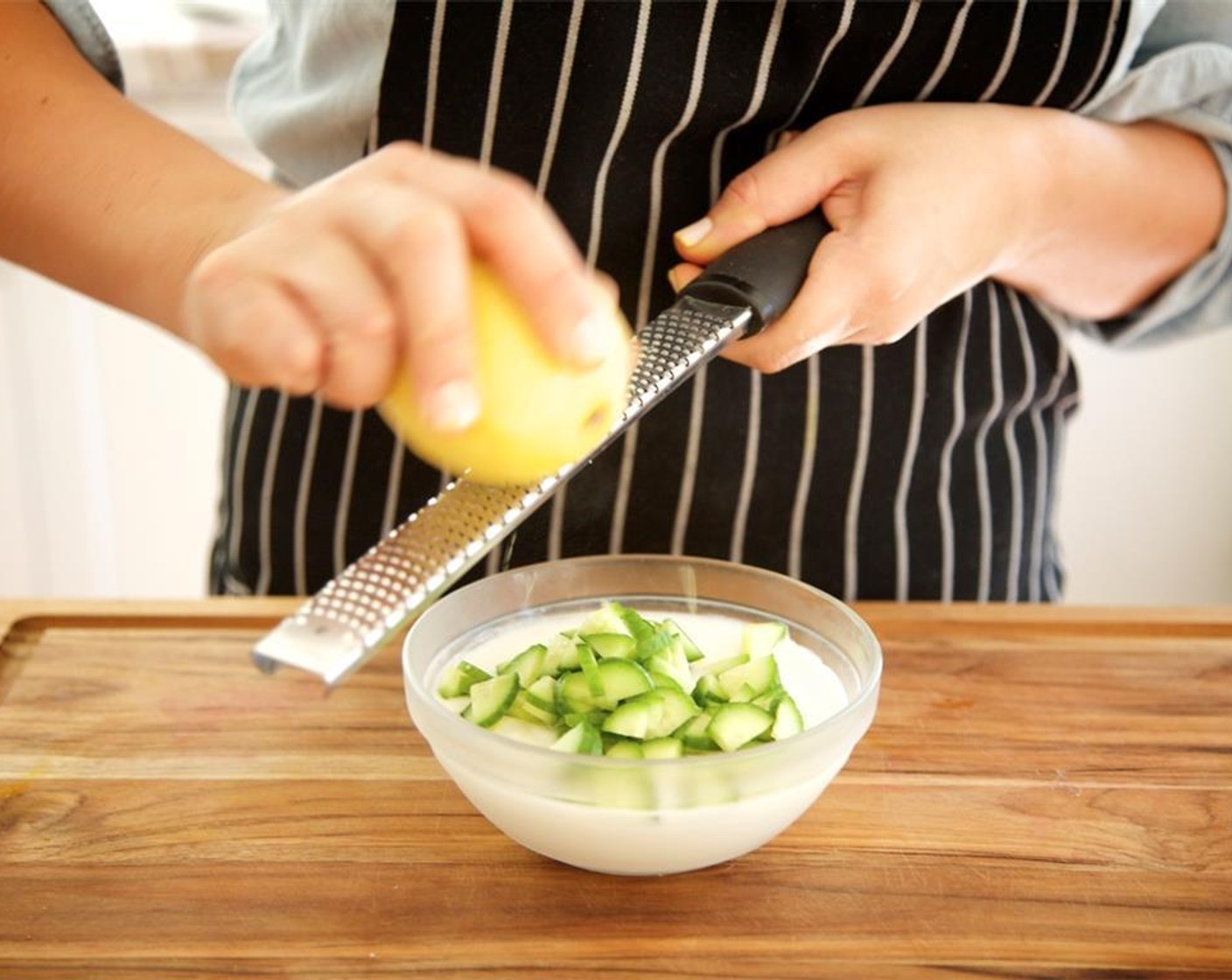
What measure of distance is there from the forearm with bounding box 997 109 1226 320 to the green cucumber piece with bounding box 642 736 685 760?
0.52m

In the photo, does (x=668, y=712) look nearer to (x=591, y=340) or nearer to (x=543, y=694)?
(x=543, y=694)

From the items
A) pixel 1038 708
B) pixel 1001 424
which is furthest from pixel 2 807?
pixel 1001 424

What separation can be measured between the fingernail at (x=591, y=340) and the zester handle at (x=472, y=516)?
127 mm

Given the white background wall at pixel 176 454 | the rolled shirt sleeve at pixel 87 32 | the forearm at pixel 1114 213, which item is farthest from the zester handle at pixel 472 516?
the white background wall at pixel 176 454

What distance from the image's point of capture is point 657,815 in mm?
716

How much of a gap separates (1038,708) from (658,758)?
0.39 meters

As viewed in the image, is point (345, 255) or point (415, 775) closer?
point (345, 255)

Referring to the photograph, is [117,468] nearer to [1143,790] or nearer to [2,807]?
[2,807]

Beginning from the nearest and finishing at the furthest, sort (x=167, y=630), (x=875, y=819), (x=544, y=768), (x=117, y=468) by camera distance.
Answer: (x=544, y=768), (x=875, y=819), (x=167, y=630), (x=117, y=468)

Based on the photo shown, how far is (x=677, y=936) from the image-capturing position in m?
Result: 0.74

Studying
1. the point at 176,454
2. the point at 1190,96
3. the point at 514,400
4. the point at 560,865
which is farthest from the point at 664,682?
the point at 176,454

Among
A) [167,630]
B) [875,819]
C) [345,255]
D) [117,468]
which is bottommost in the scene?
[117,468]

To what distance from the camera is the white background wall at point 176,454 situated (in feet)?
6.91

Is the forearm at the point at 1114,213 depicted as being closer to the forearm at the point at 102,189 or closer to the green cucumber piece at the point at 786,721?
the green cucumber piece at the point at 786,721
